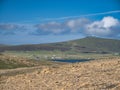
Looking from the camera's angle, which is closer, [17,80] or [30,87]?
[30,87]

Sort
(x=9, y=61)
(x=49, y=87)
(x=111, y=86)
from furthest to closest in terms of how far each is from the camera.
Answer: (x=9, y=61) < (x=49, y=87) < (x=111, y=86)

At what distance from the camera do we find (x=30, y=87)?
21578mm

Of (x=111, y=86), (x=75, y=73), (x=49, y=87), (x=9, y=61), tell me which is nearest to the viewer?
(x=111, y=86)

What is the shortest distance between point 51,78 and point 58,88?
3.60 metres

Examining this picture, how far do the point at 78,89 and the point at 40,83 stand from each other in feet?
12.5

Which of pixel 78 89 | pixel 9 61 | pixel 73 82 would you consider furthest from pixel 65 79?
pixel 9 61

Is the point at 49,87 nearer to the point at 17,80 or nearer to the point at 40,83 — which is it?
the point at 40,83

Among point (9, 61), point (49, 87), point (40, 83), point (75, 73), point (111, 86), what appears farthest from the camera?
point (9, 61)

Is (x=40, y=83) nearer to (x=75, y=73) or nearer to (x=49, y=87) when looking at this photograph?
(x=49, y=87)

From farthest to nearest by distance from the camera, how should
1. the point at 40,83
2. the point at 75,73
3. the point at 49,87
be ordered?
the point at 75,73
the point at 40,83
the point at 49,87

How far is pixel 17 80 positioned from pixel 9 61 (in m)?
43.1

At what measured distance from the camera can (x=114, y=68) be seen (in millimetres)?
25406

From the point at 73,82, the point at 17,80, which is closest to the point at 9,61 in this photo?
the point at 17,80

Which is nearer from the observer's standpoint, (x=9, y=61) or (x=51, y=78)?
(x=51, y=78)
